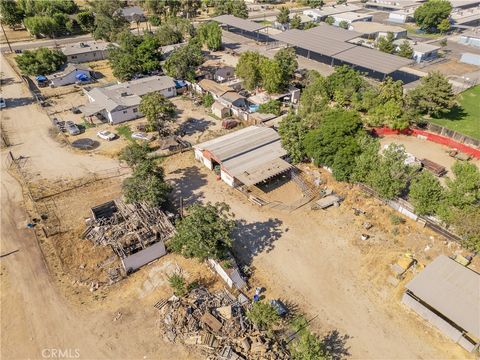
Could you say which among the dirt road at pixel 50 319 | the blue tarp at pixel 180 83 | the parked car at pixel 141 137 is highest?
the blue tarp at pixel 180 83

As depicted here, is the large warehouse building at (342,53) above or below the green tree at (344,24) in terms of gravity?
above

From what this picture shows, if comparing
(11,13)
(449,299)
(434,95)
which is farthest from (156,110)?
(11,13)

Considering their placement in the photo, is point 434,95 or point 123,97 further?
point 123,97

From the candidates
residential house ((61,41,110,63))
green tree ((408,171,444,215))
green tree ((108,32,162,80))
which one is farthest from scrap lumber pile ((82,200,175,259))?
residential house ((61,41,110,63))

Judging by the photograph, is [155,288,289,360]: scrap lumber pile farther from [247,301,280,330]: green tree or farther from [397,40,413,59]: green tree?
[397,40,413,59]: green tree

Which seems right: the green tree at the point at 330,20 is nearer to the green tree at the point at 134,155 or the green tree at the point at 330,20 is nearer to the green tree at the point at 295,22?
the green tree at the point at 295,22

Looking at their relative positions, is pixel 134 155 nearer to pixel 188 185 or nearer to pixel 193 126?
pixel 188 185

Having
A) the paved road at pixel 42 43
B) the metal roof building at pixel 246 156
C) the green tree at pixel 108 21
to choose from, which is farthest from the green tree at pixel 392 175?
the paved road at pixel 42 43
